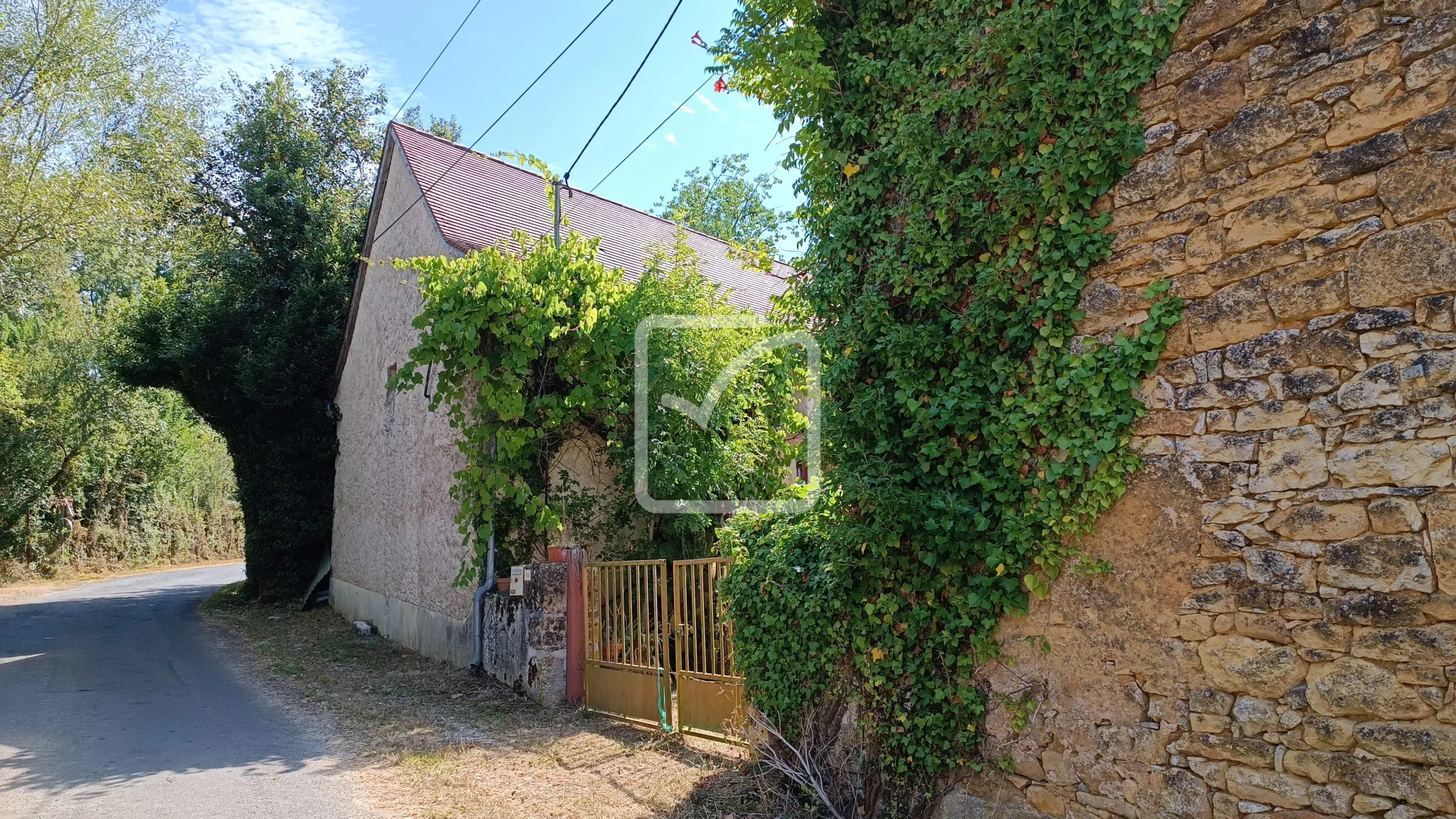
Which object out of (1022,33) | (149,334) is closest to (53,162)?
(149,334)

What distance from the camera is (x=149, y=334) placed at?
1487 cm

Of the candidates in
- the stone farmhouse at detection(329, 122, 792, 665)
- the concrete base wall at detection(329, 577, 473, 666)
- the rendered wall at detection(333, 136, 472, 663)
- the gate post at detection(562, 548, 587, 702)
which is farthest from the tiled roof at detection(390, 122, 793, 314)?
the concrete base wall at detection(329, 577, 473, 666)

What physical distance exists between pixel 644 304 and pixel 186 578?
18.6 metres

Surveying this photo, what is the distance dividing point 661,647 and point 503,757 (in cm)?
137

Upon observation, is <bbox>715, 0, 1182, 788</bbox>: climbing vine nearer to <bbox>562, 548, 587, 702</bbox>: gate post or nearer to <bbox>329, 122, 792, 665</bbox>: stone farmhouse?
<bbox>562, 548, 587, 702</bbox>: gate post

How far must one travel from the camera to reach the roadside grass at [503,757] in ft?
15.7

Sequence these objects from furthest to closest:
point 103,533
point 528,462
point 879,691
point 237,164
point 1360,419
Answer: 1. point 103,533
2. point 237,164
3. point 528,462
4. point 879,691
5. point 1360,419

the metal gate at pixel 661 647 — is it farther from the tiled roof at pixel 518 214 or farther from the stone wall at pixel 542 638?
the tiled roof at pixel 518 214

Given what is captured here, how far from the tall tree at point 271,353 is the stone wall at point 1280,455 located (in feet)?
47.0

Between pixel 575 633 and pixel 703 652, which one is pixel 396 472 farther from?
pixel 703 652

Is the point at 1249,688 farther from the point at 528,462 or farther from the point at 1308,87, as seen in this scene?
the point at 528,462

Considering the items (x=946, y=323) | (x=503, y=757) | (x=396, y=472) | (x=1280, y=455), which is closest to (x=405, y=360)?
(x=396, y=472)

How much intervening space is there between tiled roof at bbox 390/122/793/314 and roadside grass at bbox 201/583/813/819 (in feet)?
16.1

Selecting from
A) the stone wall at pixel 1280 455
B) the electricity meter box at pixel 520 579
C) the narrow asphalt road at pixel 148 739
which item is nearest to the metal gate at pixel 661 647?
the electricity meter box at pixel 520 579
